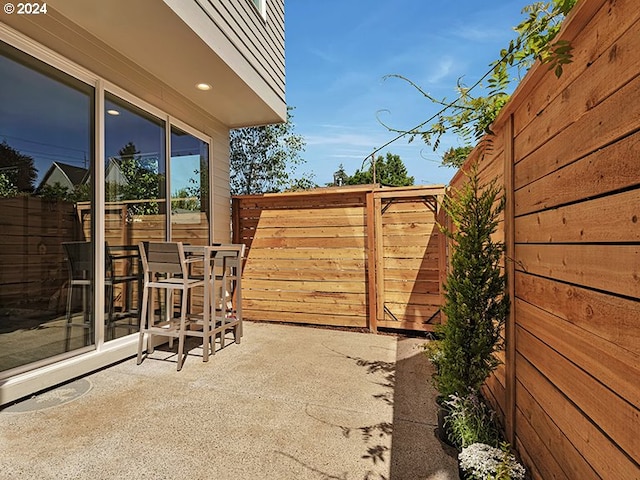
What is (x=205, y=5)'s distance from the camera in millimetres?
3053

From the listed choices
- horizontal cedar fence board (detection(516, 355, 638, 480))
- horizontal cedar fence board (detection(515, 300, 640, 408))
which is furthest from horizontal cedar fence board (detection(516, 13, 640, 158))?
horizontal cedar fence board (detection(516, 355, 638, 480))

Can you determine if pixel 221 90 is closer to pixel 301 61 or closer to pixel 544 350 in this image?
pixel 544 350

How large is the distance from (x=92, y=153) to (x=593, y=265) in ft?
11.5

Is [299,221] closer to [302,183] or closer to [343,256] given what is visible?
[343,256]

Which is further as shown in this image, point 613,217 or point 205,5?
point 205,5

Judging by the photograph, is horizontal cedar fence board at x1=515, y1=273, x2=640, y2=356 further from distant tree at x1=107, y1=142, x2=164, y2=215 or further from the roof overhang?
distant tree at x1=107, y1=142, x2=164, y2=215

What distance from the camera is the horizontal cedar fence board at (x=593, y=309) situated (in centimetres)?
90

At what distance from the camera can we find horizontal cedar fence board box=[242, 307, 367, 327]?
4.84 m

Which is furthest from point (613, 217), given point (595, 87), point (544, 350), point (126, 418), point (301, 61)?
point (301, 61)

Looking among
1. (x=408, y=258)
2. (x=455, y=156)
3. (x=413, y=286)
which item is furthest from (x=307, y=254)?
(x=455, y=156)

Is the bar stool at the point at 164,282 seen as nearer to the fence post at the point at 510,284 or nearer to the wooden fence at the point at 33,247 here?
the wooden fence at the point at 33,247

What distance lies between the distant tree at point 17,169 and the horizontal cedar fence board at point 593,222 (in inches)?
129

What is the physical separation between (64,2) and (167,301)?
2813 millimetres
